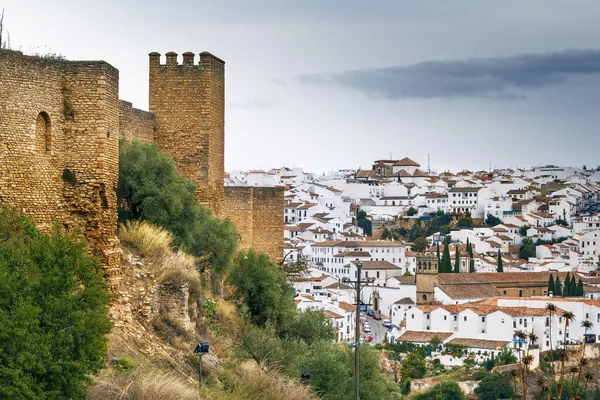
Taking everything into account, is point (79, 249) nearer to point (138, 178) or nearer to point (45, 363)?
point (45, 363)

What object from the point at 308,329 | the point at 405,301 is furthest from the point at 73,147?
the point at 405,301

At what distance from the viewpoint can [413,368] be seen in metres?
72.9

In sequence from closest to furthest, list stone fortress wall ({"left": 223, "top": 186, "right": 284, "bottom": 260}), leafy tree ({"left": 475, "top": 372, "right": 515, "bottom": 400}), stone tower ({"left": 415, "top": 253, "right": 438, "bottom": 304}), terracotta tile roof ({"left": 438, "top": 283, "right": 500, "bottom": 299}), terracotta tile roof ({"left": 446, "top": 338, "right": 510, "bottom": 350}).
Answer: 1. stone fortress wall ({"left": 223, "top": 186, "right": 284, "bottom": 260})
2. leafy tree ({"left": 475, "top": 372, "right": 515, "bottom": 400})
3. terracotta tile roof ({"left": 446, "top": 338, "right": 510, "bottom": 350})
4. terracotta tile roof ({"left": 438, "top": 283, "right": 500, "bottom": 299})
5. stone tower ({"left": 415, "top": 253, "right": 438, "bottom": 304})

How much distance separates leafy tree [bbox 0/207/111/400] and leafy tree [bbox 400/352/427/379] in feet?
199

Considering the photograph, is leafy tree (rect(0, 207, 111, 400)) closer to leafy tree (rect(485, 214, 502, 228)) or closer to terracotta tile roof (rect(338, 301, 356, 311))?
terracotta tile roof (rect(338, 301, 356, 311))

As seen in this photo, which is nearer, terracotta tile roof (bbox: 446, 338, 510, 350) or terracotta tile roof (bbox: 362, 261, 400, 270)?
terracotta tile roof (bbox: 446, 338, 510, 350)

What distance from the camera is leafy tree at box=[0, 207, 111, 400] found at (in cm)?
1095

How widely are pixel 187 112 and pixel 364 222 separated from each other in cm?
12671

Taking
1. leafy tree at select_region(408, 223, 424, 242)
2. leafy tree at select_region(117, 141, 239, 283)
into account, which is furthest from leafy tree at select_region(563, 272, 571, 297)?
leafy tree at select_region(117, 141, 239, 283)

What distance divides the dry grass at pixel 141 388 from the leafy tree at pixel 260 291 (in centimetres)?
1005

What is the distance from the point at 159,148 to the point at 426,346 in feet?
209

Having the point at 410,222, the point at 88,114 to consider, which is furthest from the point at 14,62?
the point at 410,222

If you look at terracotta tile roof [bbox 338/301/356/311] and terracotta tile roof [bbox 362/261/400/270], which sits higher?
terracotta tile roof [bbox 362/261/400/270]

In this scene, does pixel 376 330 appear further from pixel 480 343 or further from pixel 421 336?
pixel 480 343
